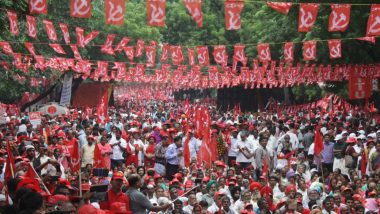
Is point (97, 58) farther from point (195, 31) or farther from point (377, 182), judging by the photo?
point (377, 182)

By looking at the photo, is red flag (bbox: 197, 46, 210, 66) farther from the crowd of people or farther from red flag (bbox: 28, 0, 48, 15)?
red flag (bbox: 28, 0, 48, 15)

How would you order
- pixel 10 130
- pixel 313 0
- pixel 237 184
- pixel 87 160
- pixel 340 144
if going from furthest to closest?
pixel 313 0 → pixel 10 130 → pixel 340 144 → pixel 87 160 → pixel 237 184

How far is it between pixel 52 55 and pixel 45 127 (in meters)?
14.3

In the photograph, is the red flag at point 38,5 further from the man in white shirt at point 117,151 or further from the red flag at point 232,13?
the man in white shirt at point 117,151

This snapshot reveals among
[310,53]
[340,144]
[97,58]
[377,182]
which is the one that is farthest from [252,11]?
[377,182]

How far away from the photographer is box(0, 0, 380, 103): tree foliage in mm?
29047

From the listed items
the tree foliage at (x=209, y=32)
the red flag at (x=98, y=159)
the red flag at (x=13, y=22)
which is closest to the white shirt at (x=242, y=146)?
the tree foliage at (x=209, y=32)

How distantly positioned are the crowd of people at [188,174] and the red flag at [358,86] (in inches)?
279

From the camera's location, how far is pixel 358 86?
3347 cm

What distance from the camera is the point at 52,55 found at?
40219mm

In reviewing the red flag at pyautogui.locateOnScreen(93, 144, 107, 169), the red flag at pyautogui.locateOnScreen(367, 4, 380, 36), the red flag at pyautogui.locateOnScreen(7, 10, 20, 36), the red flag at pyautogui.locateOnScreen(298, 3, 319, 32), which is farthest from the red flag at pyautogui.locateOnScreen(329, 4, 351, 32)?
the red flag at pyautogui.locateOnScreen(7, 10, 20, 36)

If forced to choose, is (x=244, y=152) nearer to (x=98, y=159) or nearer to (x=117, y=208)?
(x=98, y=159)

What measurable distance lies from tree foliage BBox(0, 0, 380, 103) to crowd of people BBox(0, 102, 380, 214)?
3.17 meters

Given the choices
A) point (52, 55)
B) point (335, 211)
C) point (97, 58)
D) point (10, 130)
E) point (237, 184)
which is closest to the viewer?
point (335, 211)
